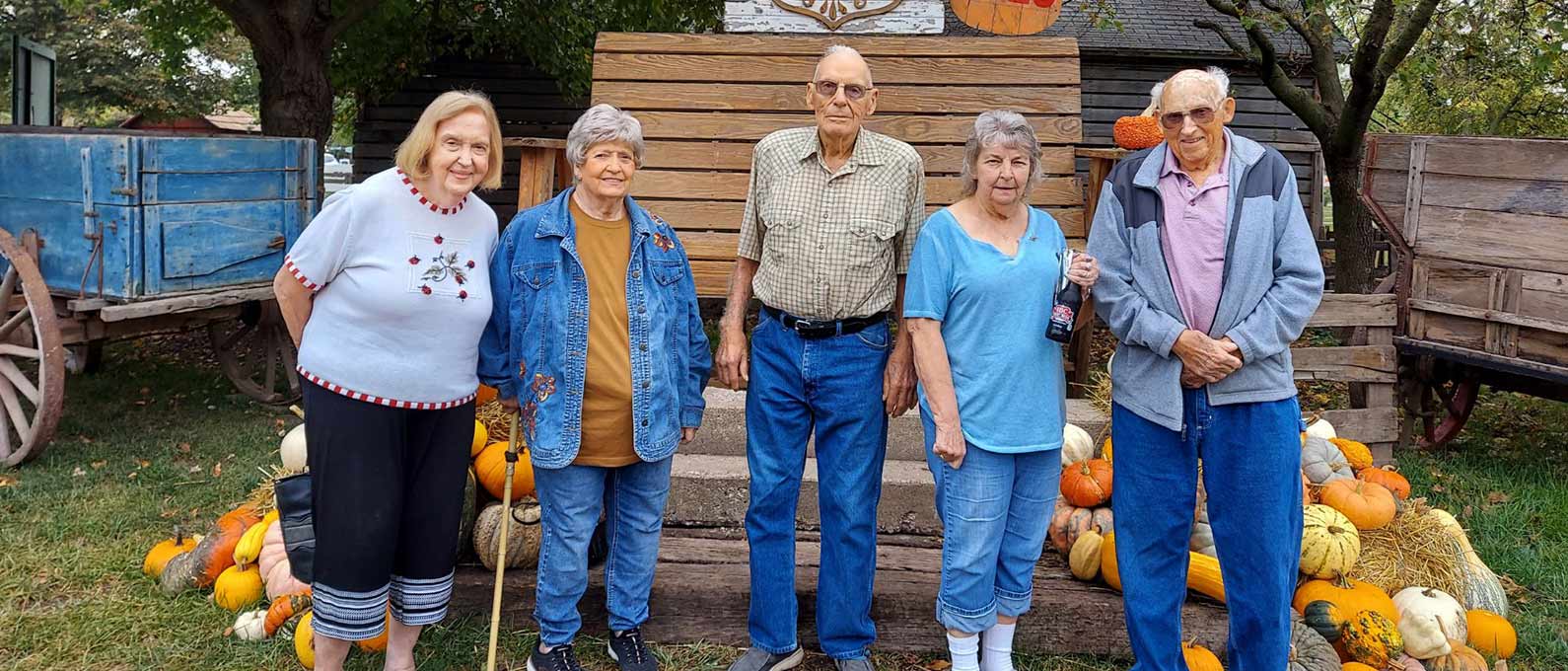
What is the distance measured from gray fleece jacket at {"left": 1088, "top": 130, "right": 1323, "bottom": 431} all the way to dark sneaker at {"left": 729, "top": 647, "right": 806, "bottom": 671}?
1.27 meters

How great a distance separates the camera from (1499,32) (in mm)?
8656

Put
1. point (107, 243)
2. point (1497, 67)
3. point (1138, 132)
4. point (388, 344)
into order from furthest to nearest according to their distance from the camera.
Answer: point (1497, 67) < point (107, 243) < point (1138, 132) < point (388, 344)

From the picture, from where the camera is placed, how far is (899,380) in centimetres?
315

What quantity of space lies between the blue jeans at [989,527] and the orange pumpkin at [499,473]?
1641 mm

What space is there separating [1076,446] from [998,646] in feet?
5.32

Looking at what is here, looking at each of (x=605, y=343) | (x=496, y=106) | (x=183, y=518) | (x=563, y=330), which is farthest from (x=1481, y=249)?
(x=496, y=106)

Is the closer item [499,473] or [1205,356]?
[1205,356]

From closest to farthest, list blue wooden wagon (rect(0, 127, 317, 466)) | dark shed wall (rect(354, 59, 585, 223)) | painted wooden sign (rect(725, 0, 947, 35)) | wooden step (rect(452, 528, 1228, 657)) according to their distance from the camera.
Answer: wooden step (rect(452, 528, 1228, 657))
painted wooden sign (rect(725, 0, 947, 35))
blue wooden wagon (rect(0, 127, 317, 466))
dark shed wall (rect(354, 59, 585, 223))

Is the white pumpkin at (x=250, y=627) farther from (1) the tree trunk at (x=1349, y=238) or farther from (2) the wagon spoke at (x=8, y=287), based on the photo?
(1) the tree trunk at (x=1349, y=238)

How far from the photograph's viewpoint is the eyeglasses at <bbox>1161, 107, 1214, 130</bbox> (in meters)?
2.77

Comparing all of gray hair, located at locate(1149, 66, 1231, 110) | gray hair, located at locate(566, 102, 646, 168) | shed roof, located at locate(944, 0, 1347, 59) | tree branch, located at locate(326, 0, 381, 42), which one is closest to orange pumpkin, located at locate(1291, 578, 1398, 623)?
gray hair, located at locate(1149, 66, 1231, 110)

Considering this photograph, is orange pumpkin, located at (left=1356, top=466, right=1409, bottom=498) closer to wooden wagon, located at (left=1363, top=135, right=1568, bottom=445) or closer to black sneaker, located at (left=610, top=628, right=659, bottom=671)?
wooden wagon, located at (left=1363, top=135, right=1568, bottom=445)

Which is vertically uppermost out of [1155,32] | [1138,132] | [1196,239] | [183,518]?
[1155,32]

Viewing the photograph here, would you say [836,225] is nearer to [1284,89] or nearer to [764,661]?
[764,661]
